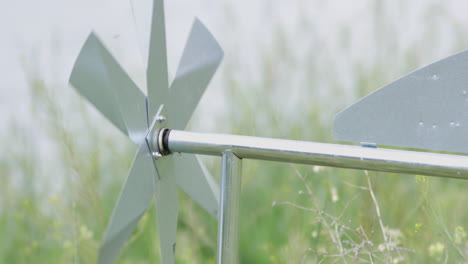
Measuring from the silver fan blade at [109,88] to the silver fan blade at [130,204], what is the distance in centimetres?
3

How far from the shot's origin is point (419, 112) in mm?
674

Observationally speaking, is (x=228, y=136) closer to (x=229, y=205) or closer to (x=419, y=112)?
(x=229, y=205)

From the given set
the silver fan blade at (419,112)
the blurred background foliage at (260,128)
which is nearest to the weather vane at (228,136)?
the silver fan blade at (419,112)

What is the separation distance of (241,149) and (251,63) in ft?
3.84

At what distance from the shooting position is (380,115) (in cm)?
69

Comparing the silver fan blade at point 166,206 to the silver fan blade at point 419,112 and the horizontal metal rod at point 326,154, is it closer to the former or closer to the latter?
the horizontal metal rod at point 326,154

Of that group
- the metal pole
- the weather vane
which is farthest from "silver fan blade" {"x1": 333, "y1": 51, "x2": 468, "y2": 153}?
the metal pole

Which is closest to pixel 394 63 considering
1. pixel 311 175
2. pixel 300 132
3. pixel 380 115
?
pixel 300 132

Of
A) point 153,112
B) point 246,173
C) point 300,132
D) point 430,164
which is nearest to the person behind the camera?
point 430,164

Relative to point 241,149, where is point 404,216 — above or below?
above

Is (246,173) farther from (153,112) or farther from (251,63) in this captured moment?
(153,112)

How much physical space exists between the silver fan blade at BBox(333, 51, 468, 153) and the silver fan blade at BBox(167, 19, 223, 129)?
231 millimetres

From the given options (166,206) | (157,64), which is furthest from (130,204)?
(157,64)

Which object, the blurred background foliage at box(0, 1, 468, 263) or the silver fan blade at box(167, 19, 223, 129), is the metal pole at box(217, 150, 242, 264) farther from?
the blurred background foliage at box(0, 1, 468, 263)
